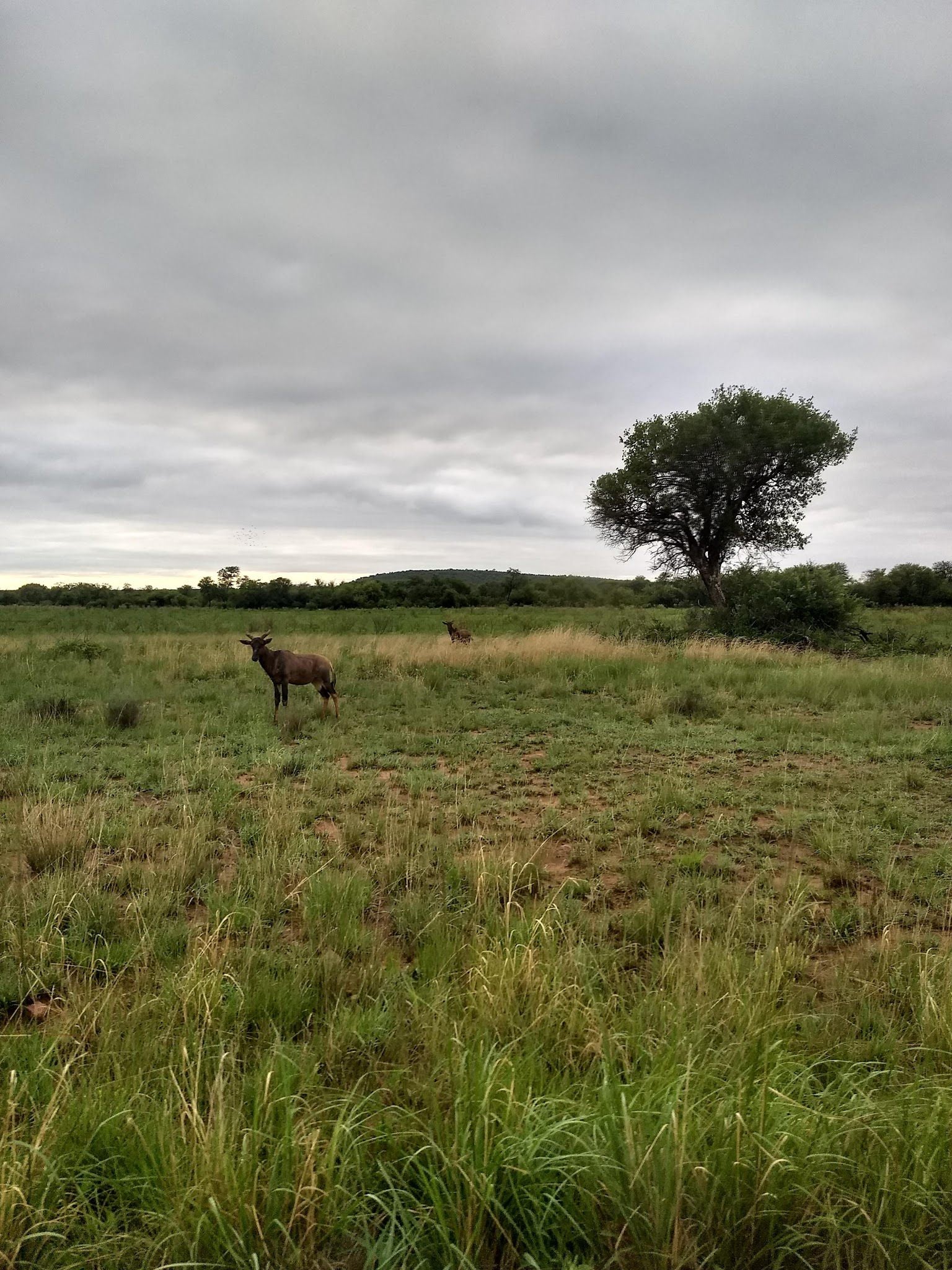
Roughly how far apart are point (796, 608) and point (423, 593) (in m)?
40.9

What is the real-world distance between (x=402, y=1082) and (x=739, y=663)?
45.8ft

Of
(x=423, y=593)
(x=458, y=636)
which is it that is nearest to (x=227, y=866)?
(x=458, y=636)

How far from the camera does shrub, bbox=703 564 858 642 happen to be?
19.3 meters

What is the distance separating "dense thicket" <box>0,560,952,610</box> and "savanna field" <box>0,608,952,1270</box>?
43.4 meters

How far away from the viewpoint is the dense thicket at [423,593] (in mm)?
51312

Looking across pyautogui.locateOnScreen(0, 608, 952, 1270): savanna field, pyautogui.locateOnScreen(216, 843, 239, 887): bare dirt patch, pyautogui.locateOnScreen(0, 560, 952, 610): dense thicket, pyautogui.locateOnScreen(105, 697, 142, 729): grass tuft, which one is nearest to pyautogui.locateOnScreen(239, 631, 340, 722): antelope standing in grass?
pyautogui.locateOnScreen(105, 697, 142, 729): grass tuft

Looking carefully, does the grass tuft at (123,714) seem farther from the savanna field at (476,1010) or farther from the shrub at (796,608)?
the shrub at (796,608)

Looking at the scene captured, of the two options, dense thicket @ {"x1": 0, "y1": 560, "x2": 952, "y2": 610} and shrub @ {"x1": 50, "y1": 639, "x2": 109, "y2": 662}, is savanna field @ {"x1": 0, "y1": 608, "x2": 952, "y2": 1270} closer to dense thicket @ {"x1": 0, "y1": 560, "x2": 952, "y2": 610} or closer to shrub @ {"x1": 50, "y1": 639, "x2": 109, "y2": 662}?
shrub @ {"x1": 50, "y1": 639, "x2": 109, "y2": 662}

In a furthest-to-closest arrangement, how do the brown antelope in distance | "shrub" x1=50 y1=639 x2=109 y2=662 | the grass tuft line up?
"shrub" x1=50 y1=639 x2=109 y2=662 < the brown antelope in distance < the grass tuft

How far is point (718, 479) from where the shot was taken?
26.3 m

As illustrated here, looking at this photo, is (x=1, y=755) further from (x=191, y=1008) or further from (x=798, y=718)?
(x=798, y=718)

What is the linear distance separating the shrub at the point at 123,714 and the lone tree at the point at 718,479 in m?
21.4

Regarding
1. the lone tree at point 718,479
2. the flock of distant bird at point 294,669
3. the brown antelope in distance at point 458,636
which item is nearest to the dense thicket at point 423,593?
the lone tree at point 718,479

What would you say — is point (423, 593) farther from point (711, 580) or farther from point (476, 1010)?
point (476, 1010)
